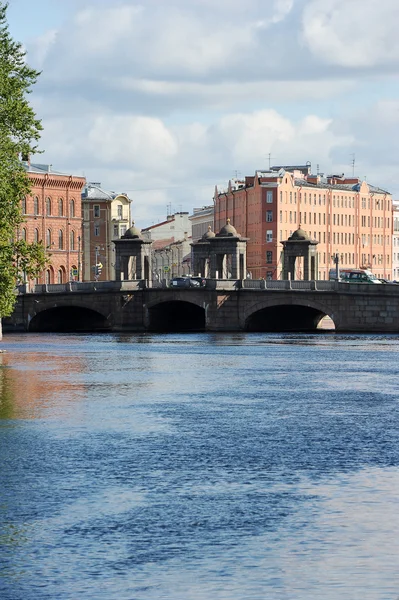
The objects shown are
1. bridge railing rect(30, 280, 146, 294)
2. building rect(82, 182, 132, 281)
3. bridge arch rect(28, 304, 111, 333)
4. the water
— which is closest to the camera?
the water

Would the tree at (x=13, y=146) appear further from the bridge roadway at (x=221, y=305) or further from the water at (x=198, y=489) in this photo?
the bridge roadway at (x=221, y=305)

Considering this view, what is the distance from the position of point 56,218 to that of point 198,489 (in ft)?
398

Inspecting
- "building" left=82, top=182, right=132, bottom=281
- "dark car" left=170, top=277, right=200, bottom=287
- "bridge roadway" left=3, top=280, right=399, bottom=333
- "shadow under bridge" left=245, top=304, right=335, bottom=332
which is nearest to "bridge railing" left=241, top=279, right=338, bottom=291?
"bridge roadway" left=3, top=280, right=399, bottom=333

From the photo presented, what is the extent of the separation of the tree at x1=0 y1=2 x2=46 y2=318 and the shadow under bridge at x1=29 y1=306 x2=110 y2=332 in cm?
4630

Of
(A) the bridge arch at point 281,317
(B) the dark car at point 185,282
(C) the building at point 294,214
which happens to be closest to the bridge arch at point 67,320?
(B) the dark car at point 185,282

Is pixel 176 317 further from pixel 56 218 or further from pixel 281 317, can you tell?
pixel 56 218

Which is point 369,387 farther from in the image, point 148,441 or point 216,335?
point 216,335

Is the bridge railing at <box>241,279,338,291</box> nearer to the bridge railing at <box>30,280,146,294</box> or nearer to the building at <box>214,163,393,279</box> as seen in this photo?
the bridge railing at <box>30,280,146,294</box>

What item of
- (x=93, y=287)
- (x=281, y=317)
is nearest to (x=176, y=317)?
(x=281, y=317)

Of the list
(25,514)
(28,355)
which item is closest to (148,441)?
(25,514)

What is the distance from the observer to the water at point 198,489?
65.6 ft

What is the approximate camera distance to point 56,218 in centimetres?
14650

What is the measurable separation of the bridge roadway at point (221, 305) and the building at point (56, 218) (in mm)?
30879

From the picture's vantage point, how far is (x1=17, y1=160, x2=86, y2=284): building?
14275 cm
